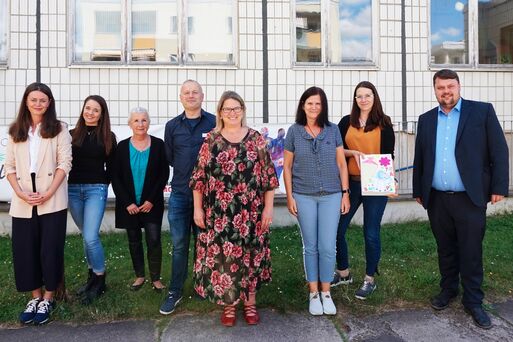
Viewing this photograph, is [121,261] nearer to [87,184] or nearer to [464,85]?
[87,184]

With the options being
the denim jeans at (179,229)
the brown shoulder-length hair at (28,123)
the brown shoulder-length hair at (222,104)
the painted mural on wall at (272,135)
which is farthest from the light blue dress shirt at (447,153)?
the brown shoulder-length hair at (28,123)

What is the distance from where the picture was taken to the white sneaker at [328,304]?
3760 millimetres

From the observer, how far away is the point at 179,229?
3.82 meters

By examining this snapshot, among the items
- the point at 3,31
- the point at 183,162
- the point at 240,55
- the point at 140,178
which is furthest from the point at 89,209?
the point at 3,31

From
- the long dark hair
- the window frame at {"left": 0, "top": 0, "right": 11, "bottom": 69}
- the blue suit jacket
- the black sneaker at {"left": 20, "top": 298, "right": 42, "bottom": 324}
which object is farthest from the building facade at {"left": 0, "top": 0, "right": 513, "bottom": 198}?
the black sneaker at {"left": 20, "top": 298, "right": 42, "bottom": 324}

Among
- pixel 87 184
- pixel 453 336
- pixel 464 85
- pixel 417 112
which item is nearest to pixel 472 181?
pixel 453 336

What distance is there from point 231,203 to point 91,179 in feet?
4.74

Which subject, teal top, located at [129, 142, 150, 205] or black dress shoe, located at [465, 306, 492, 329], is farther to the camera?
teal top, located at [129, 142, 150, 205]

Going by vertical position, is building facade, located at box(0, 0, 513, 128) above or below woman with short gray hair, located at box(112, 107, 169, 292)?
above

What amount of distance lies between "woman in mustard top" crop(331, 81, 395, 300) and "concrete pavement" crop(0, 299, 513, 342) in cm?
51

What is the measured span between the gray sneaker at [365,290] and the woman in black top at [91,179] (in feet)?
7.93

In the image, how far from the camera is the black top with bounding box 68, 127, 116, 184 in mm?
3992

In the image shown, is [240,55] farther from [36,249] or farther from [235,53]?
[36,249]

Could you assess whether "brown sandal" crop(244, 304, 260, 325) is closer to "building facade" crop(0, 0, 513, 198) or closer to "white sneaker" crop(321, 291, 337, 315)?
"white sneaker" crop(321, 291, 337, 315)
